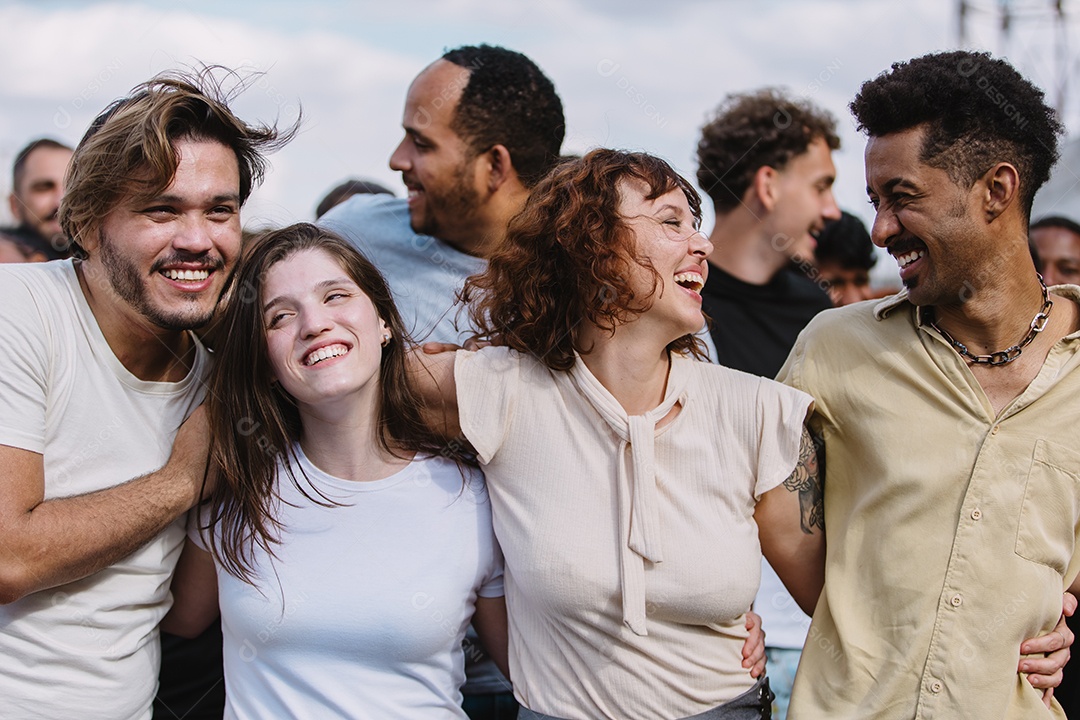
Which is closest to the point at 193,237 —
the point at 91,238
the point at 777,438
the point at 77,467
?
the point at 91,238

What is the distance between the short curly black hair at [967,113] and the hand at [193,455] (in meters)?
1.97

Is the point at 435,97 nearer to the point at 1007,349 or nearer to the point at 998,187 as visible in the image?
the point at 998,187

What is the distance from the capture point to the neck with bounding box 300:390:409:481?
102 inches

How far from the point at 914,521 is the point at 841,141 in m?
3.17

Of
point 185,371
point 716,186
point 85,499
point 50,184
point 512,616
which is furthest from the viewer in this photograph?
point 50,184

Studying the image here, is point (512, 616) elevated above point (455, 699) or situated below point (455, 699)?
above

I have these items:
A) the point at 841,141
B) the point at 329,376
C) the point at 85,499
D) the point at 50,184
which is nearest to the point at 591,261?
the point at 329,376

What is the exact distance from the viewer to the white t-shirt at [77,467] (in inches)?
92.0

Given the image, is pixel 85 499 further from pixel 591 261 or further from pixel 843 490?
pixel 843 490

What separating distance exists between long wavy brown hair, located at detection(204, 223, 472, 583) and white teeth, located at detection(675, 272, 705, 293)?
29.9 inches

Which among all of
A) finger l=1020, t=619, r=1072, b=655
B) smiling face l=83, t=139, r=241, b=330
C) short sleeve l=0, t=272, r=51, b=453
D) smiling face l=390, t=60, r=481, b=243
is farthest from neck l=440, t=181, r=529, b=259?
finger l=1020, t=619, r=1072, b=655

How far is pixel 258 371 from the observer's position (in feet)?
8.68

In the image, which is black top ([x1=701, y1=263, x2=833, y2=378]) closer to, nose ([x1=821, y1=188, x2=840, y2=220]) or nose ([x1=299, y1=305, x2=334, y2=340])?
nose ([x1=821, y1=188, x2=840, y2=220])

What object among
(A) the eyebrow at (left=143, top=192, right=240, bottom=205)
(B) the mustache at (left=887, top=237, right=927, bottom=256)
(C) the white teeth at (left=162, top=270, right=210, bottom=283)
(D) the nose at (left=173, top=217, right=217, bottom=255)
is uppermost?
(B) the mustache at (left=887, top=237, right=927, bottom=256)
